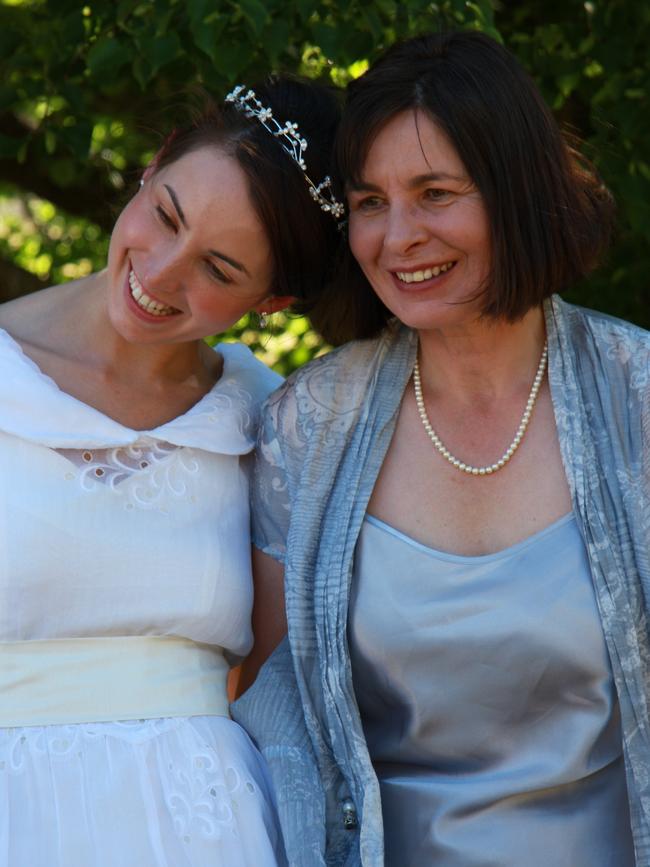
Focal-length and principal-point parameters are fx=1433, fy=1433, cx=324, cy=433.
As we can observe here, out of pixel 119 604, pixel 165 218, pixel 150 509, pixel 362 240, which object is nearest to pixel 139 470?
pixel 150 509

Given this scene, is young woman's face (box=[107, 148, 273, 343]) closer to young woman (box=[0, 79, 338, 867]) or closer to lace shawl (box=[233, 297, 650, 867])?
young woman (box=[0, 79, 338, 867])

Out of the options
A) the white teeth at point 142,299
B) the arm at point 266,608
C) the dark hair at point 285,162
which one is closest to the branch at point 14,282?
the dark hair at point 285,162

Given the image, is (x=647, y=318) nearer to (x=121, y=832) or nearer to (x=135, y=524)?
(x=135, y=524)

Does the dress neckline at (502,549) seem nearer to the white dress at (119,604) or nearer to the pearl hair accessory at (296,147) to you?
the white dress at (119,604)

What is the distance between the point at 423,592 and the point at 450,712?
0.22 meters

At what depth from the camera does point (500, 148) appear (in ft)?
8.39

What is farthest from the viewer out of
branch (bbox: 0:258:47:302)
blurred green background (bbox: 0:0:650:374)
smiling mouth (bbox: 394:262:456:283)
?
branch (bbox: 0:258:47:302)

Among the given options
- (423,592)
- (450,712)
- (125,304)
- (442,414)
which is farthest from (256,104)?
(450,712)

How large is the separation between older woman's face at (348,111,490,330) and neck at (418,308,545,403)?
105 millimetres

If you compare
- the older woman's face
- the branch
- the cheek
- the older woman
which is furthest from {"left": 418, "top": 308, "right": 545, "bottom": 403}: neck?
the branch

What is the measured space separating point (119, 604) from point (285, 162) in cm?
91

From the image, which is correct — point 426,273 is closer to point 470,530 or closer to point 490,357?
point 490,357

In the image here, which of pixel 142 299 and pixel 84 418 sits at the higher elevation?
pixel 142 299

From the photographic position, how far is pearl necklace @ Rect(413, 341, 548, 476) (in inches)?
105
